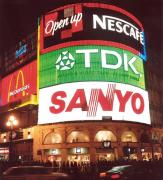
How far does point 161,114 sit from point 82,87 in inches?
892

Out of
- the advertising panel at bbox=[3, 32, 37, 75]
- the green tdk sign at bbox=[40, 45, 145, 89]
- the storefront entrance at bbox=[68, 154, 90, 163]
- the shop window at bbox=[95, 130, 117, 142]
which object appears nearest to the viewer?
the storefront entrance at bbox=[68, 154, 90, 163]

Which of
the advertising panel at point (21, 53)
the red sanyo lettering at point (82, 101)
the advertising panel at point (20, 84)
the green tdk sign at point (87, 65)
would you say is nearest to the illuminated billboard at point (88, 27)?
the green tdk sign at point (87, 65)

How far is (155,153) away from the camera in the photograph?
52.2 m

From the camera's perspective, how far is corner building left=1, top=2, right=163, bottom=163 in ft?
144

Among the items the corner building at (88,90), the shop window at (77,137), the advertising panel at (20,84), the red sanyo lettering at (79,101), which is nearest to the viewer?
the red sanyo lettering at (79,101)

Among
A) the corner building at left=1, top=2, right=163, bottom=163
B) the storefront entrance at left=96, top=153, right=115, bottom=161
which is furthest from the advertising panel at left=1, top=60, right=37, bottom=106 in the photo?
the storefront entrance at left=96, top=153, right=115, bottom=161

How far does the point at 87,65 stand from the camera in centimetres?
4506

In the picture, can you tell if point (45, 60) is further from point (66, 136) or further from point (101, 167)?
point (101, 167)

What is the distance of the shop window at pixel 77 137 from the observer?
44.6 metres

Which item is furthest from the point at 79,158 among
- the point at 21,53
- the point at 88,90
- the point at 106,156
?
the point at 21,53

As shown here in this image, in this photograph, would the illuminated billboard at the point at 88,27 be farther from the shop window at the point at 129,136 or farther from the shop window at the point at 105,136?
the shop window at the point at 105,136

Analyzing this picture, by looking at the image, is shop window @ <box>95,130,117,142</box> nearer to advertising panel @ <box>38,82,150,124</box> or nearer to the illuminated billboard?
advertising panel @ <box>38,82,150,124</box>

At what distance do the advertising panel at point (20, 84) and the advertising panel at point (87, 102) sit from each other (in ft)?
17.0

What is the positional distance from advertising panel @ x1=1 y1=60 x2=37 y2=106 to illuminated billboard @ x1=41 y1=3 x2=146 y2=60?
477 centimetres
